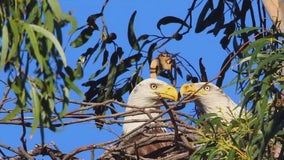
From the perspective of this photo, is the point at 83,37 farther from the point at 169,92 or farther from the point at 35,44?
the point at 35,44

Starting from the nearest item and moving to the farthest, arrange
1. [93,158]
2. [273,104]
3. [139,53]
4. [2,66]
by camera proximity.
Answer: [2,66] < [273,104] < [93,158] < [139,53]

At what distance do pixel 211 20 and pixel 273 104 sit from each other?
202cm

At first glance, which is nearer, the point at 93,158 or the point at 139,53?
the point at 93,158

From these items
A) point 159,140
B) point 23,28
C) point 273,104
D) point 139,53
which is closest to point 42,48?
point 23,28

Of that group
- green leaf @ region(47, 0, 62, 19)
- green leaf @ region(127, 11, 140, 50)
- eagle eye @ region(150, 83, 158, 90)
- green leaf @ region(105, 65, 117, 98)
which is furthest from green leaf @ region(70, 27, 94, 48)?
green leaf @ region(47, 0, 62, 19)

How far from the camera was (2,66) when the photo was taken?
169 inches

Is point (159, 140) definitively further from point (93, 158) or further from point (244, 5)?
point (244, 5)

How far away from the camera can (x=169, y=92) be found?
727cm

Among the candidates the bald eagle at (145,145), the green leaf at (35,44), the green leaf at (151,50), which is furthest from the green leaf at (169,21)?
the green leaf at (35,44)

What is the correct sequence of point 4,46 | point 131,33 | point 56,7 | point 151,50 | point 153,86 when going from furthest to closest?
point 153,86 < point 151,50 < point 131,33 < point 56,7 < point 4,46

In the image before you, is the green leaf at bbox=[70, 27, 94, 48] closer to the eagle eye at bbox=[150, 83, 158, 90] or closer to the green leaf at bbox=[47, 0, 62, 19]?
the eagle eye at bbox=[150, 83, 158, 90]

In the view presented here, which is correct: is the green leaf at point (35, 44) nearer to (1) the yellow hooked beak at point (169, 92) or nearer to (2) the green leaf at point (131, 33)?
(2) the green leaf at point (131, 33)

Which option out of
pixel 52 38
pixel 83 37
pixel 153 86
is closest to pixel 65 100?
pixel 52 38

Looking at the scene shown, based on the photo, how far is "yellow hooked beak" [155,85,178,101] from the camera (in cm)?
724
